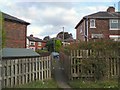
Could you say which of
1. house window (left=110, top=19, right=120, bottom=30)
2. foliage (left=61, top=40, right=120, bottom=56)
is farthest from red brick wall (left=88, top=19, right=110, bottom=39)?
foliage (left=61, top=40, right=120, bottom=56)

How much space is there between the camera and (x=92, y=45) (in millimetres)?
13234

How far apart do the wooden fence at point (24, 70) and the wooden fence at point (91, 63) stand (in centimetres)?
143

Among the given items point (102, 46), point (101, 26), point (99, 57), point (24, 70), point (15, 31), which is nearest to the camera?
point (24, 70)

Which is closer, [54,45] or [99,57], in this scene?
[99,57]

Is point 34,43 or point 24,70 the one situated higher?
point 34,43

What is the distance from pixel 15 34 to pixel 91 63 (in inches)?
632

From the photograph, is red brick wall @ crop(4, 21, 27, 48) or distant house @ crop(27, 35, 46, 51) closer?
red brick wall @ crop(4, 21, 27, 48)

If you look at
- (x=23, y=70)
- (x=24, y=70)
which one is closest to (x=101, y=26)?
(x=24, y=70)

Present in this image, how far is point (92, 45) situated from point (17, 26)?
1549cm

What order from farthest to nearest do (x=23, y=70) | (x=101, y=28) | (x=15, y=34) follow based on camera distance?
(x=101, y=28) → (x=15, y=34) → (x=23, y=70)

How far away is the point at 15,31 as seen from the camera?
2664 centimetres

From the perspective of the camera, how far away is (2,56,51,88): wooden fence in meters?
9.38

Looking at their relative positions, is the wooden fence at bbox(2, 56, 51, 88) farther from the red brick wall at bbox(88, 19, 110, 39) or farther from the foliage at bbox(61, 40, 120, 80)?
the red brick wall at bbox(88, 19, 110, 39)

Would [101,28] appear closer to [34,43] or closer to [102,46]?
[102,46]
